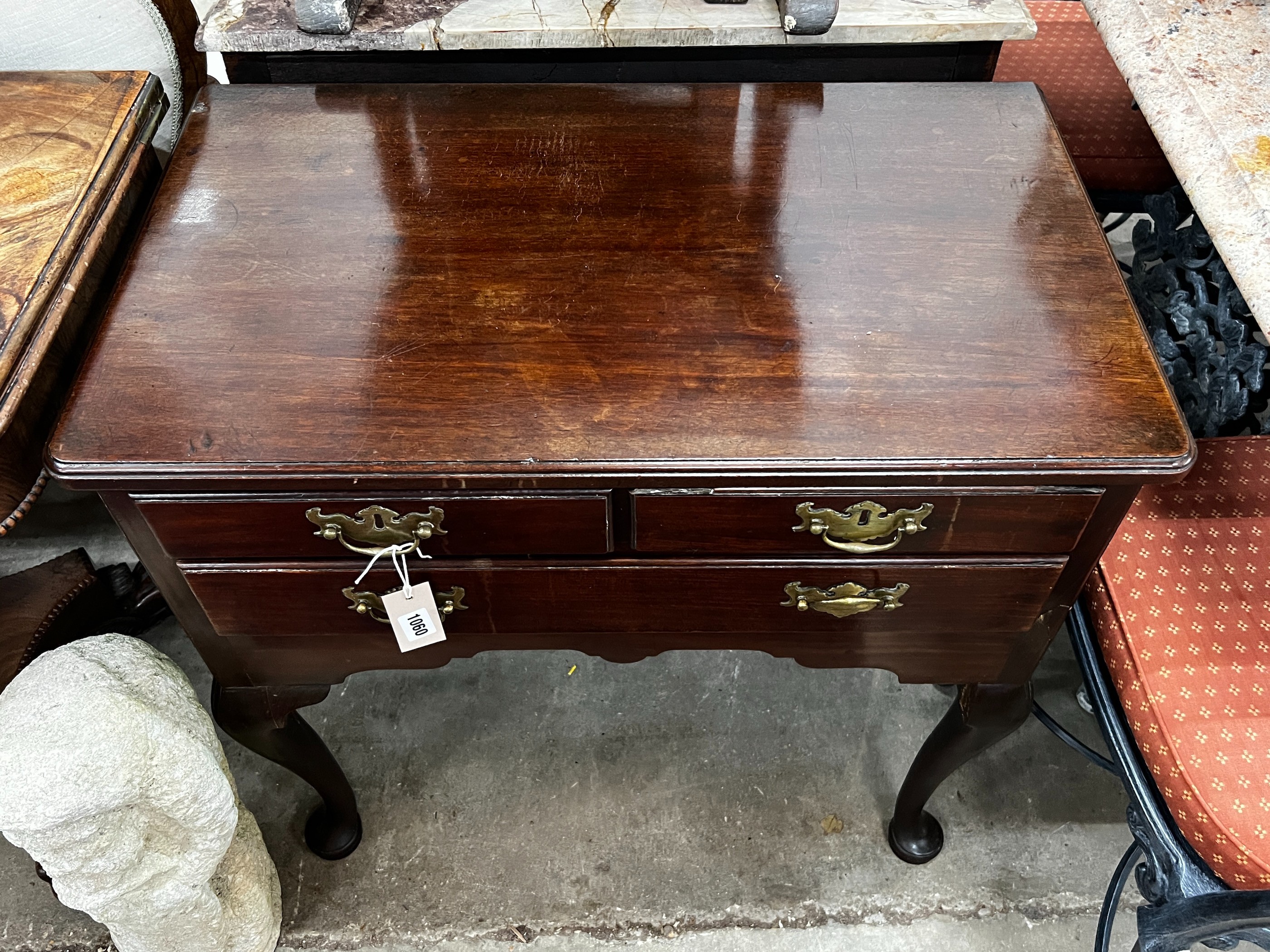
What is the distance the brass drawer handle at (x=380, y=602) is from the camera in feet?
2.86

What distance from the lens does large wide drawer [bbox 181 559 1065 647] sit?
857mm

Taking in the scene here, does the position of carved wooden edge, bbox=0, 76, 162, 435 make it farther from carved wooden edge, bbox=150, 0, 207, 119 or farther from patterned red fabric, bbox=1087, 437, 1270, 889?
patterned red fabric, bbox=1087, 437, 1270, 889

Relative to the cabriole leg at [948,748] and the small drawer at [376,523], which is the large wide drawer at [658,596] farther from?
the cabriole leg at [948,748]

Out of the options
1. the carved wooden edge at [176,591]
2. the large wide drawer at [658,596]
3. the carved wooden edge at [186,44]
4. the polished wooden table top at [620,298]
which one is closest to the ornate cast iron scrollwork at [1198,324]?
the polished wooden table top at [620,298]

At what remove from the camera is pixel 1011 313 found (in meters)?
0.84

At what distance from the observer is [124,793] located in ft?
2.93

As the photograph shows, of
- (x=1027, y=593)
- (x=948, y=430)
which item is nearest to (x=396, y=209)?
(x=948, y=430)

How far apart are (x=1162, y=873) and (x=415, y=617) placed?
785 mm

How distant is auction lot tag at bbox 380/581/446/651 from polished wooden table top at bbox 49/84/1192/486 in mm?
168

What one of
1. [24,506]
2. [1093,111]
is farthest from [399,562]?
[1093,111]

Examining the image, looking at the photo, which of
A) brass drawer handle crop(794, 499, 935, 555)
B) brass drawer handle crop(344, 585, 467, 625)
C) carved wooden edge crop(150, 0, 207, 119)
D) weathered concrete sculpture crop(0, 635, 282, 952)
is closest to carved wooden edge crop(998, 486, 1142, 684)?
brass drawer handle crop(794, 499, 935, 555)

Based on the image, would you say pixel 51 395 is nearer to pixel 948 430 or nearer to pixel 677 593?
pixel 677 593

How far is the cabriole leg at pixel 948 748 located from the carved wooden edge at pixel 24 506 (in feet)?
3.32

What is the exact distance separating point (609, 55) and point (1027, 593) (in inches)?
30.6
